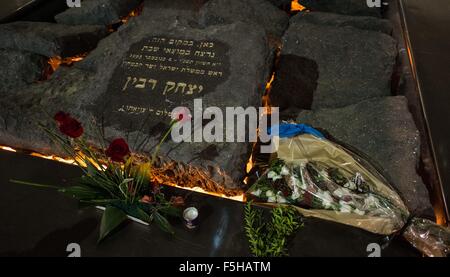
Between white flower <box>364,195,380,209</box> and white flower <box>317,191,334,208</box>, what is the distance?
0.17m

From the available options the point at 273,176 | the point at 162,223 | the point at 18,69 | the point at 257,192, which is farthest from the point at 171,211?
the point at 18,69

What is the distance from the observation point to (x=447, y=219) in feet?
6.23

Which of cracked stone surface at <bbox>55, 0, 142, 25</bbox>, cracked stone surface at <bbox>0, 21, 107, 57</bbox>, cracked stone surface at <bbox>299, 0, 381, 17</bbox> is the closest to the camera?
cracked stone surface at <bbox>0, 21, 107, 57</bbox>

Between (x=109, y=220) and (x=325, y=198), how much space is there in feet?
3.80

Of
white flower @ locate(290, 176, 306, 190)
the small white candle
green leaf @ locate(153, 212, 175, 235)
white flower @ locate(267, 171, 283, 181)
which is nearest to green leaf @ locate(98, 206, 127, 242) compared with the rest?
green leaf @ locate(153, 212, 175, 235)

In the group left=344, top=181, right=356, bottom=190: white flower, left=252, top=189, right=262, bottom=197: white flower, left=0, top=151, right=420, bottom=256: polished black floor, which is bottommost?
left=0, top=151, right=420, bottom=256: polished black floor

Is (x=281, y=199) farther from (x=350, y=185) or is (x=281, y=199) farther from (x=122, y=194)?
(x=122, y=194)

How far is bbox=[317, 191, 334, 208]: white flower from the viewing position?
6.32ft

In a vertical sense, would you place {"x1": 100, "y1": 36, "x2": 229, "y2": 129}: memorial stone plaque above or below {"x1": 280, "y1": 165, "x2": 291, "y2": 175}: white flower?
above

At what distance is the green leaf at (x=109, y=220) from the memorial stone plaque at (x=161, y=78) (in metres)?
0.62

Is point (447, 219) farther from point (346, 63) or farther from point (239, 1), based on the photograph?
point (239, 1)

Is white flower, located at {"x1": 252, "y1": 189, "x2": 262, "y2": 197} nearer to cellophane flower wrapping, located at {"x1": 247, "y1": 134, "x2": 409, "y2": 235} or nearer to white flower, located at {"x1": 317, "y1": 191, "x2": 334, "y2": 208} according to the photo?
cellophane flower wrapping, located at {"x1": 247, "y1": 134, "x2": 409, "y2": 235}

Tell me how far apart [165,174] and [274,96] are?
958 millimetres
